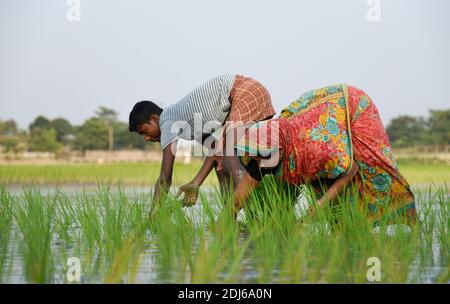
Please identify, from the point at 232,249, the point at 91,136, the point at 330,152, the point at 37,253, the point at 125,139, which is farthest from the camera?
the point at 125,139

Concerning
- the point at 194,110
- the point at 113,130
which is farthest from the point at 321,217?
the point at 113,130

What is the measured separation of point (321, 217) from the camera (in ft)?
12.8

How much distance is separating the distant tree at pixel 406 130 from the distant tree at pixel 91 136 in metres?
20.3

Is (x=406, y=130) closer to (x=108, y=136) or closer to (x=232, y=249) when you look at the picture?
(x=108, y=136)

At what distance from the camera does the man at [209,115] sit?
468 cm

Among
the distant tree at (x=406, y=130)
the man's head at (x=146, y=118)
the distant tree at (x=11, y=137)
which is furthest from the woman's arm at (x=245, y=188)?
the distant tree at (x=406, y=130)

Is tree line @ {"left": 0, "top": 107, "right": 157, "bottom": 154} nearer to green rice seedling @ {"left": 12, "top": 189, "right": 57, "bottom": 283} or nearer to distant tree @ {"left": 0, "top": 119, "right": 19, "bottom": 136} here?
distant tree @ {"left": 0, "top": 119, "right": 19, "bottom": 136}

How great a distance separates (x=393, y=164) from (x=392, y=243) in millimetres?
855

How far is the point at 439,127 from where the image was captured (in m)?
47.4

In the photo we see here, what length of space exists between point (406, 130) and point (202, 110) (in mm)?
48864

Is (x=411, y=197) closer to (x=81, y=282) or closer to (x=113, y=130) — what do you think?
(x=81, y=282)

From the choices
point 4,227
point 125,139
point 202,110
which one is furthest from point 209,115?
point 125,139

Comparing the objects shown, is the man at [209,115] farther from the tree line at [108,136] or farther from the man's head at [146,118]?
the tree line at [108,136]

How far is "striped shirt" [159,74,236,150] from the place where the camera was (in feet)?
15.6
